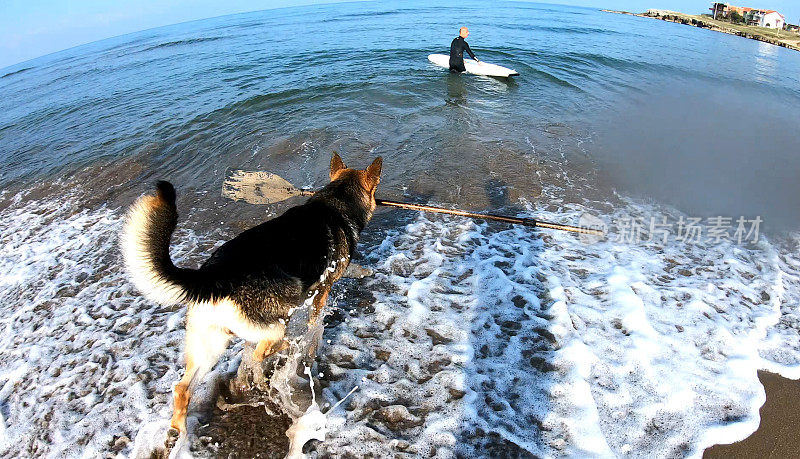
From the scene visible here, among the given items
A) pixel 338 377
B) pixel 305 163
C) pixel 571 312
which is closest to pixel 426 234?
pixel 571 312

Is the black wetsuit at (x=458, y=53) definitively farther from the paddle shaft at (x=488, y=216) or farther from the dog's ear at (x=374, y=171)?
the dog's ear at (x=374, y=171)

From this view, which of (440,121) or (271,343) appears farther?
(440,121)

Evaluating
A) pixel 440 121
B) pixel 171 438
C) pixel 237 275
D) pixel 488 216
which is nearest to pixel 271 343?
pixel 237 275

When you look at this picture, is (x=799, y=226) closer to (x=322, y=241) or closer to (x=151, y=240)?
(x=322, y=241)

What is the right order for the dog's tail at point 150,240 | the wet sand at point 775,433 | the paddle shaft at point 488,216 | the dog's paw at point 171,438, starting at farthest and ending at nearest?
the paddle shaft at point 488,216 → the dog's paw at point 171,438 → the wet sand at point 775,433 → the dog's tail at point 150,240

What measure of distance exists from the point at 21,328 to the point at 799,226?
11761mm

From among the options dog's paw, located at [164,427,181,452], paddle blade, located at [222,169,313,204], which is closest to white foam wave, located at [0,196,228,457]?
dog's paw, located at [164,427,181,452]

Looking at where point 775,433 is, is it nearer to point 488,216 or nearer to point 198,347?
point 488,216

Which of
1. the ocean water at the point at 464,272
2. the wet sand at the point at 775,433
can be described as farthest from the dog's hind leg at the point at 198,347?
the wet sand at the point at 775,433

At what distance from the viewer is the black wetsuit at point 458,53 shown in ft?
53.9

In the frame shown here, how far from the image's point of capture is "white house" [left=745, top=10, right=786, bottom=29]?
189 feet

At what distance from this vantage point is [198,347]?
9.61 feet

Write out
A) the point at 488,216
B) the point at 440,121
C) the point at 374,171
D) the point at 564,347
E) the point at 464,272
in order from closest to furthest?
the point at 564,347
the point at 374,171
the point at 464,272
the point at 488,216
the point at 440,121

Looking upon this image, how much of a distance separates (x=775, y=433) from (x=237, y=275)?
478cm
